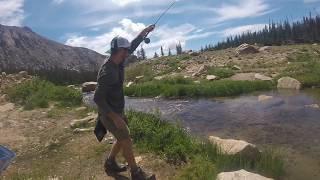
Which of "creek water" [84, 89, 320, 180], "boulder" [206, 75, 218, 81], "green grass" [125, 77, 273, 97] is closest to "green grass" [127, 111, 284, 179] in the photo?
"creek water" [84, 89, 320, 180]

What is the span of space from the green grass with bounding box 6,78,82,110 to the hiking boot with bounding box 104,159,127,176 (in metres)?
10.6

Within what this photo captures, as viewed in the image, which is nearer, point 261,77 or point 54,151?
point 54,151

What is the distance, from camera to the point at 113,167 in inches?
347

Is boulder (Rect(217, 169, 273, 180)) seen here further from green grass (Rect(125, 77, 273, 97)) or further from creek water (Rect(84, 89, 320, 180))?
green grass (Rect(125, 77, 273, 97))

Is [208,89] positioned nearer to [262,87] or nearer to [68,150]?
[262,87]

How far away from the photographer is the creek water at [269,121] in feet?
35.8

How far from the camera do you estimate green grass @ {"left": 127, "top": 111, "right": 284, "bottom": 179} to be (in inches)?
348

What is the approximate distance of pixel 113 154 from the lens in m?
8.78

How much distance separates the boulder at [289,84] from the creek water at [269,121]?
109 centimetres

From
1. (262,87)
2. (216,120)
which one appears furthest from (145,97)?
(216,120)

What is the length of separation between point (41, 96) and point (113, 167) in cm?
1272

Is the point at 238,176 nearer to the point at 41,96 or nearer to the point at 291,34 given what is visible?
the point at 41,96

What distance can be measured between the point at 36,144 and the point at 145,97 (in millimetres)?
17543

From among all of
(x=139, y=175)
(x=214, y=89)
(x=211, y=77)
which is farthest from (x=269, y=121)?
(x=211, y=77)
